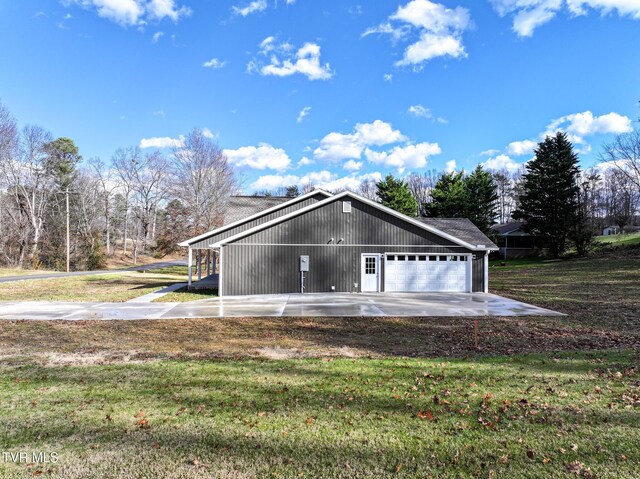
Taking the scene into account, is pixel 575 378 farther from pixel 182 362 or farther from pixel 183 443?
pixel 182 362

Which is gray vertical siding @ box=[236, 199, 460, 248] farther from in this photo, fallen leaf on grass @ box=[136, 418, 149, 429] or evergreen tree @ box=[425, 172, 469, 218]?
evergreen tree @ box=[425, 172, 469, 218]

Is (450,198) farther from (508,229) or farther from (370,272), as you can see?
(370,272)

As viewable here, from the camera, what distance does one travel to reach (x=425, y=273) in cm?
1869

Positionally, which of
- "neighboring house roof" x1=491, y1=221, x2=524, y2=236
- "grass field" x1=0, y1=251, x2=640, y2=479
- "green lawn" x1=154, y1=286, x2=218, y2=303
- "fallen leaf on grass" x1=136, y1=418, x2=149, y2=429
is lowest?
"green lawn" x1=154, y1=286, x2=218, y2=303

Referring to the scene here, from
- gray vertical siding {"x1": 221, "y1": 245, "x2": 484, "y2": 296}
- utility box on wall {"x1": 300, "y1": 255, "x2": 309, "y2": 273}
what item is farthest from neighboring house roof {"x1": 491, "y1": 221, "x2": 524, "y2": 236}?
utility box on wall {"x1": 300, "y1": 255, "x2": 309, "y2": 273}

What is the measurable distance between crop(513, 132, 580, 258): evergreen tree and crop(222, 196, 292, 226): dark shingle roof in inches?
1032

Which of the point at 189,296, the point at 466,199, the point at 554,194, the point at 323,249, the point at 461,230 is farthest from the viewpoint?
the point at 466,199

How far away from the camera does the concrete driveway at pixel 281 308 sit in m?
11.6

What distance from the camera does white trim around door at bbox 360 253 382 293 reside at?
1831 cm

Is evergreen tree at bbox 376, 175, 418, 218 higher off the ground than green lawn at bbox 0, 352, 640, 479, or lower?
higher

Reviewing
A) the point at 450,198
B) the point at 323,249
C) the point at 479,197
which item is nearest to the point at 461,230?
the point at 323,249

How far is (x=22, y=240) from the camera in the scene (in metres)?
35.8

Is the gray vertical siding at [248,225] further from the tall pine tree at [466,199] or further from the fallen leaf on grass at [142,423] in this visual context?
the tall pine tree at [466,199]

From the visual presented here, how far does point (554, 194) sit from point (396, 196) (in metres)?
15.0
